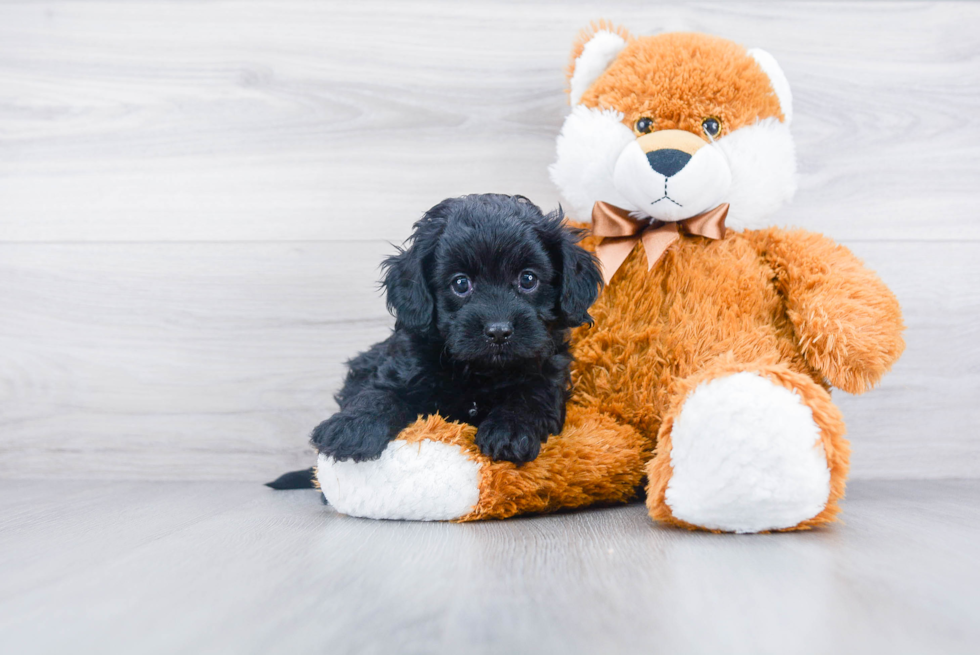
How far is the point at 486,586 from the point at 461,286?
18.7 inches

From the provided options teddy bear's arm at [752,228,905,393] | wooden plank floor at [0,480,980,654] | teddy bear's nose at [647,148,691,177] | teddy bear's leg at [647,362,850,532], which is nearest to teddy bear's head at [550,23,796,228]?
teddy bear's nose at [647,148,691,177]

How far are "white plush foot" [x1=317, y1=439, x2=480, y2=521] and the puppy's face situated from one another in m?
0.15

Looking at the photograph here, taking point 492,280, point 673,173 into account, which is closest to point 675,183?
point 673,173

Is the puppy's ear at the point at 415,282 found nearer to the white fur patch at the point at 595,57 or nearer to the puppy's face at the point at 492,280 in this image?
A: the puppy's face at the point at 492,280

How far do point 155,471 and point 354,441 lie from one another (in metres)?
0.85

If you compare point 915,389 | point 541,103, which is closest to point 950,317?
point 915,389

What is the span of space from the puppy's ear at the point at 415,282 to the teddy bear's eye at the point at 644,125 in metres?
0.41

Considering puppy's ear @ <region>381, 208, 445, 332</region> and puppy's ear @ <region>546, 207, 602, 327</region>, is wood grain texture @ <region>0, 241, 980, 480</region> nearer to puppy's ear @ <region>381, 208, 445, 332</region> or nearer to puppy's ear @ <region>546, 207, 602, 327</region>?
puppy's ear @ <region>381, 208, 445, 332</region>

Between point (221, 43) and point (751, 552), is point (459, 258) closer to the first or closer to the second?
point (751, 552)

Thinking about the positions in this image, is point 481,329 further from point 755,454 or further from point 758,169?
point 758,169

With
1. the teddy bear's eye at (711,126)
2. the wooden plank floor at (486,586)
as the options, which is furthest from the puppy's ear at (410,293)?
the teddy bear's eye at (711,126)

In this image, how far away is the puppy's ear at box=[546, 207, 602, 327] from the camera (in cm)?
110

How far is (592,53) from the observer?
1.33m

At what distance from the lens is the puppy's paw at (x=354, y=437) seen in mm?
1012
